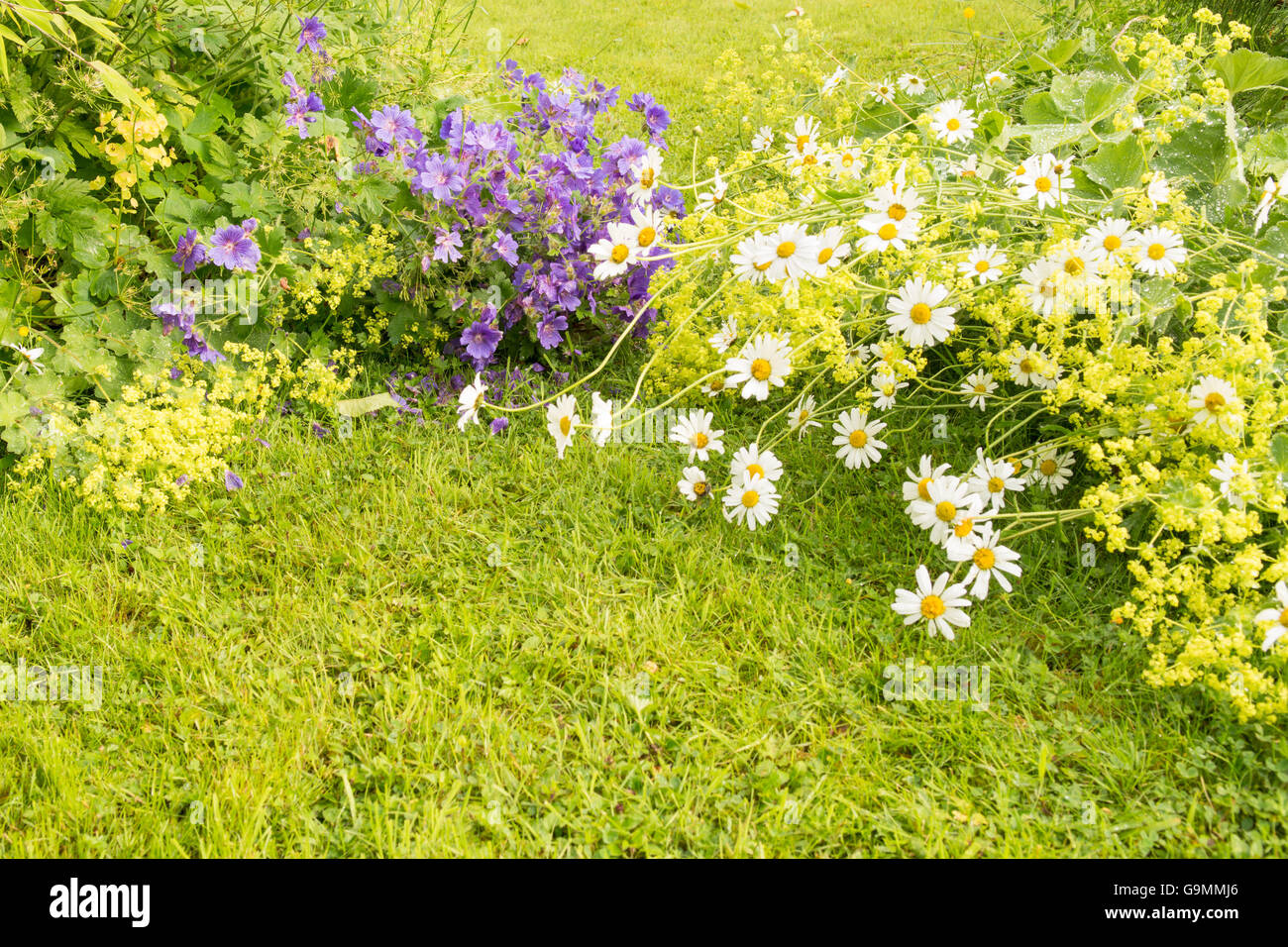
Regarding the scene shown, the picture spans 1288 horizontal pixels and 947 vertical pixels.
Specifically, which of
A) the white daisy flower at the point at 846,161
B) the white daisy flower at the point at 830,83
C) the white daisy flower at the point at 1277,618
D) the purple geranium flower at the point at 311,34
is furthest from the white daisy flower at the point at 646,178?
the white daisy flower at the point at 1277,618

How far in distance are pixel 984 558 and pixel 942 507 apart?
146mm

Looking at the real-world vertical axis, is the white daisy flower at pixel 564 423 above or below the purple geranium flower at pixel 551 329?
below

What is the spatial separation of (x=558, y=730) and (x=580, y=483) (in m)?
0.84

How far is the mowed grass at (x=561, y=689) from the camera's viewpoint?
1788 millimetres

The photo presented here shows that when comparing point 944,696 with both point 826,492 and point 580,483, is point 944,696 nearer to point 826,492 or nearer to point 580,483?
point 826,492

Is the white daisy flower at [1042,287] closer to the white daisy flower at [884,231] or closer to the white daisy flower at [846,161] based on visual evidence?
the white daisy flower at [884,231]

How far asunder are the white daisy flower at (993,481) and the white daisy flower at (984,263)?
1.47 ft

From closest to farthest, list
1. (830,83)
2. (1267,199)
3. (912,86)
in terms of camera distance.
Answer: (1267,199), (830,83), (912,86)

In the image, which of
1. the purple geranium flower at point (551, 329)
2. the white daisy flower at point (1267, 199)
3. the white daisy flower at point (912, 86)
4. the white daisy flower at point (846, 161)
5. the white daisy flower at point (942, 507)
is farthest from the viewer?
the white daisy flower at point (912, 86)

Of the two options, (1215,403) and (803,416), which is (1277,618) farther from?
(803,416)

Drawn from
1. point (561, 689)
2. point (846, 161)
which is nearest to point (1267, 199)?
point (846, 161)

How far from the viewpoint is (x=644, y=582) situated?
7.75ft

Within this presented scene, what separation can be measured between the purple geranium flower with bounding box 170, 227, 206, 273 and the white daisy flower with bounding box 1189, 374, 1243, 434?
2543mm

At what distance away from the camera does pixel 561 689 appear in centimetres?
208
